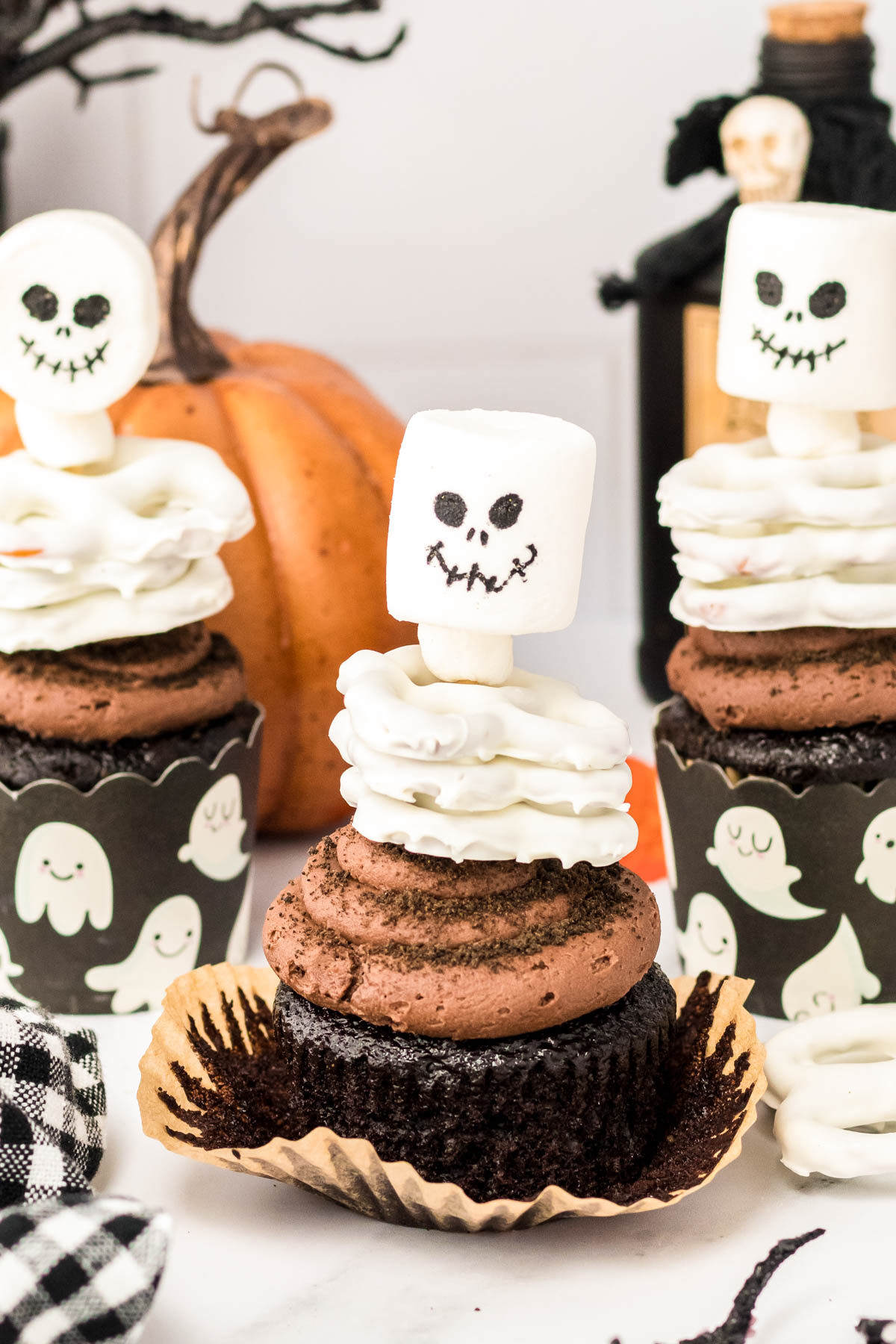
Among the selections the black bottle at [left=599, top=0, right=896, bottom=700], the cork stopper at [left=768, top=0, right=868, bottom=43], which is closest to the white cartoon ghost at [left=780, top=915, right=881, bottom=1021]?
the black bottle at [left=599, top=0, right=896, bottom=700]

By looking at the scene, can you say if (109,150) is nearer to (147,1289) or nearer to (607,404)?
(607,404)

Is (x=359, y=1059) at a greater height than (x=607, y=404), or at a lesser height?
lesser

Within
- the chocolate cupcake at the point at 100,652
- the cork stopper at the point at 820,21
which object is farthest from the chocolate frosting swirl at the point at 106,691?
the cork stopper at the point at 820,21

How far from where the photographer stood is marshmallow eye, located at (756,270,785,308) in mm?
1290

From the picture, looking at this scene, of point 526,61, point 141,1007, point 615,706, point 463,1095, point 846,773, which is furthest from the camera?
point 526,61

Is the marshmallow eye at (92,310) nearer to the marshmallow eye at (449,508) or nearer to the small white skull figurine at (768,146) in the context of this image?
the marshmallow eye at (449,508)

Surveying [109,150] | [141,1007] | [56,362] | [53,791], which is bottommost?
[141,1007]

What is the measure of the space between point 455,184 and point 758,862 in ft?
4.64

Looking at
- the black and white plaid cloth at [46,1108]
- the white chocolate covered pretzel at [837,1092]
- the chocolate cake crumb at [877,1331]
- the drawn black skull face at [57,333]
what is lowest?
the chocolate cake crumb at [877,1331]

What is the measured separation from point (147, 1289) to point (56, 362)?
73 centimetres

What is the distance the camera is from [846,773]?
1311mm

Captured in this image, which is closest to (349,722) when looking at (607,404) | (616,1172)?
(616,1172)

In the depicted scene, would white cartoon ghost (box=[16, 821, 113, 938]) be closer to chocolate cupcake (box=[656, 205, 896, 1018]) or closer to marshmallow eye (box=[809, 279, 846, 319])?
chocolate cupcake (box=[656, 205, 896, 1018])

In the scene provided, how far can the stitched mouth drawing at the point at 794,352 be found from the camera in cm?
129
